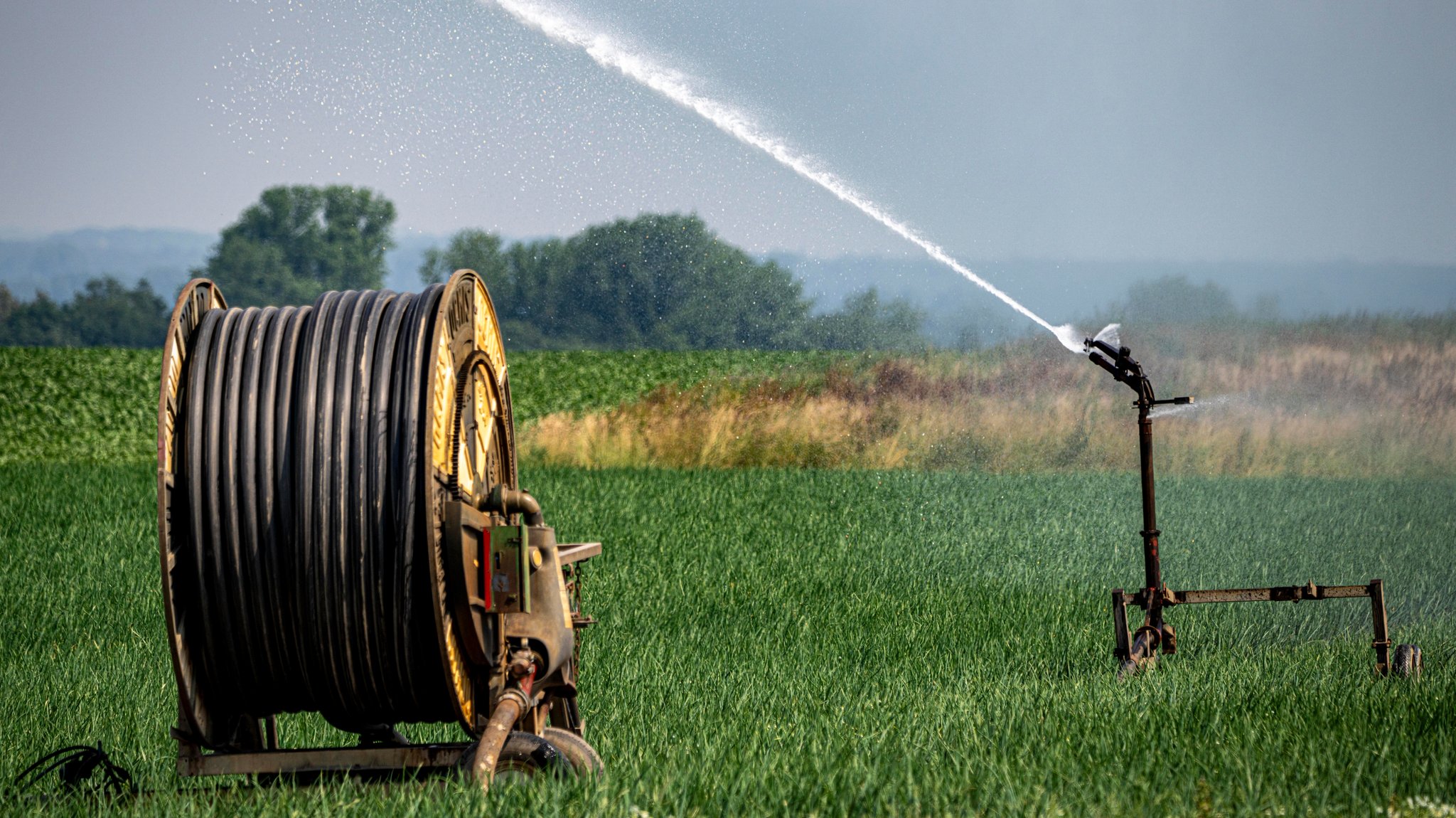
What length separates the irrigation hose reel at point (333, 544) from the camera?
4.89m

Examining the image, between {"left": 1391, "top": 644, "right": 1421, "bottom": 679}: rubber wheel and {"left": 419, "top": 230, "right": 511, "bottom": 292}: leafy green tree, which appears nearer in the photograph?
{"left": 1391, "top": 644, "right": 1421, "bottom": 679}: rubber wheel

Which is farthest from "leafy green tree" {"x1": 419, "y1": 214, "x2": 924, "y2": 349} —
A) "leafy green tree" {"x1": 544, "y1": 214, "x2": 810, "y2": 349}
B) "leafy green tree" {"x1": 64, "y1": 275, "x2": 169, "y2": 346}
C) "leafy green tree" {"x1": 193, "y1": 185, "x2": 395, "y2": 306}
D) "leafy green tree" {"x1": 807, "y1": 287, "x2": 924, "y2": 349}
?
"leafy green tree" {"x1": 64, "y1": 275, "x2": 169, "y2": 346}

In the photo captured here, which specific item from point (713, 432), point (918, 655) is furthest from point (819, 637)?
point (713, 432)

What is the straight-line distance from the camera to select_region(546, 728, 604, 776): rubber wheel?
5020 mm

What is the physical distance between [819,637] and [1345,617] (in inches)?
179

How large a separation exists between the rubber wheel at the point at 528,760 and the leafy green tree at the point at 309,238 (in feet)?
225

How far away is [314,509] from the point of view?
193 inches

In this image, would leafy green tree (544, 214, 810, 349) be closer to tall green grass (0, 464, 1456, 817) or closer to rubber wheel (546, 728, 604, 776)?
tall green grass (0, 464, 1456, 817)

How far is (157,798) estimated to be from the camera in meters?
4.98

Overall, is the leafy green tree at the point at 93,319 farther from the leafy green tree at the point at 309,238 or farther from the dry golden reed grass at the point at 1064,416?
the dry golden reed grass at the point at 1064,416

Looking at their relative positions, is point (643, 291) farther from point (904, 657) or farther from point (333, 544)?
point (333, 544)

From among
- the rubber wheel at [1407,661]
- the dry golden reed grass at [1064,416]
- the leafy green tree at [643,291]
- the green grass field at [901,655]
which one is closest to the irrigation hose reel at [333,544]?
the green grass field at [901,655]

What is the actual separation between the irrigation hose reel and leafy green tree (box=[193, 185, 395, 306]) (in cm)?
6807

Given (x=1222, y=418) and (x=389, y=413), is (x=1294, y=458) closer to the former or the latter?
(x=1222, y=418)
